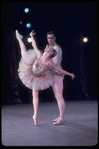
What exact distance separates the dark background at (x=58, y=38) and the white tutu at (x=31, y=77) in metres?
3.56

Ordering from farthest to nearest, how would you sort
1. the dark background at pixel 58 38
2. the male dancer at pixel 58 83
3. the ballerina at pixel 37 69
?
1. the dark background at pixel 58 38
2. the male dancer at pixel 58 83
3. the ballerina at pixel 37 69

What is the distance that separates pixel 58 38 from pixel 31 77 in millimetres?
4769

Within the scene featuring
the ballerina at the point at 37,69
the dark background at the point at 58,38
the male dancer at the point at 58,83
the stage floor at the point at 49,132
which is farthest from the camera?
the dark background at the point at 58,38

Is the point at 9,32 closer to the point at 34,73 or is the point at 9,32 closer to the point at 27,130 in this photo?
the point at 34,73

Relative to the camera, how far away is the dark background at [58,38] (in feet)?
23.6

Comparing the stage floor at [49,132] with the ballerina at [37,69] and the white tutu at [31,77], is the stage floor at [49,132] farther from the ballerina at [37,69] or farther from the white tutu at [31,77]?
the white tutu at [31,77]

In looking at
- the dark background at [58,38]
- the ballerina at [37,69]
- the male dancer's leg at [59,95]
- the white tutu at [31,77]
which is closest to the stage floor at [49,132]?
the male dancer's leg at [59,95]

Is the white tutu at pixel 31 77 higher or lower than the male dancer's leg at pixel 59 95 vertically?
higher

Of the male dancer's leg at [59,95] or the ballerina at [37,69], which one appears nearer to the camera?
the ballerina at [37,69]

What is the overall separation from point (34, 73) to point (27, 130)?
86 centimetres

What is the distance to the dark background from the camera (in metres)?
7.20

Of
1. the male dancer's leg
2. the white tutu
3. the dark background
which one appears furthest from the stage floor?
the dark background

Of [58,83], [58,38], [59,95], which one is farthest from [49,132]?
[58,38]

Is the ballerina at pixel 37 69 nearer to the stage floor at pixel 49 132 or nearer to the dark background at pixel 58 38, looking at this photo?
the stage floor at pixel 49 132
